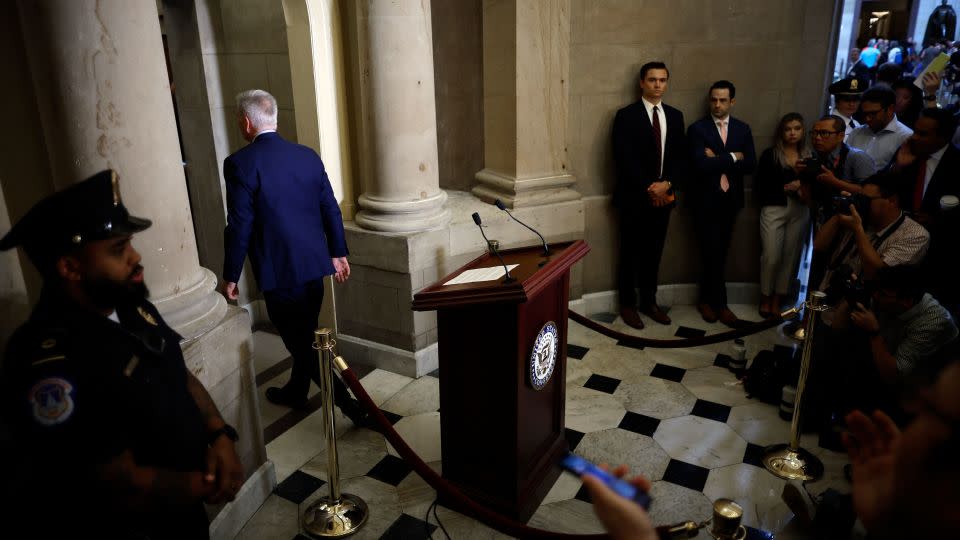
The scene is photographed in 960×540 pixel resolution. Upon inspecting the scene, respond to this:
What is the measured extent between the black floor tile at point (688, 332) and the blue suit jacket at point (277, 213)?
3248 millimetres

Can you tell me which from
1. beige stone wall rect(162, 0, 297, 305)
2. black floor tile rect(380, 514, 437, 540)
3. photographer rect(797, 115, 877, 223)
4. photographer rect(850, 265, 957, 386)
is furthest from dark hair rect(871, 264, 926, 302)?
beige stone wall rect(162, 0, 297, 305)

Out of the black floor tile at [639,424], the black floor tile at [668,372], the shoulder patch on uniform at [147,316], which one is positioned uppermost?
the shoulder patch on uniform at [147,316]

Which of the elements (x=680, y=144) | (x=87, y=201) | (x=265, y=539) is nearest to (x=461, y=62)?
(x=680, y=144)

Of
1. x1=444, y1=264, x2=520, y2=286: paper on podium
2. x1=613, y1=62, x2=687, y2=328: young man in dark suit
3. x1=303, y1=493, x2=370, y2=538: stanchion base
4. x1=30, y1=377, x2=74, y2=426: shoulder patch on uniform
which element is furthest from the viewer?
x1=613, y1=62, x2=687, y2=328: young man in dark suit

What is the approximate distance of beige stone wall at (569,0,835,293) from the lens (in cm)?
598

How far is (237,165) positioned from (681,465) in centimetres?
308

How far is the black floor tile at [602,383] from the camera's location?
5.10 meters

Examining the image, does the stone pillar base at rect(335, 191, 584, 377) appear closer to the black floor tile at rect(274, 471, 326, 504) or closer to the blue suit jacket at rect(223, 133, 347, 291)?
the blue suit jacket at rect(223, 133, 347, 291)

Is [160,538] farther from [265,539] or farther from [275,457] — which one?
[275,457]

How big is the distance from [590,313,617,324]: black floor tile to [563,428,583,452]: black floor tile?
78.7 inches

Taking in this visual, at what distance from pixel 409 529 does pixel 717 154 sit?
4050 millimetres

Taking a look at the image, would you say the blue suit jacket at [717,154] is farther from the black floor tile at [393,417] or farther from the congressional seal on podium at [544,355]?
the black floor tile at [393,417]

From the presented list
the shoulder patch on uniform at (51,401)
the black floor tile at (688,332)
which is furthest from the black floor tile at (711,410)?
the shoulder patch on uniform at (51,401)

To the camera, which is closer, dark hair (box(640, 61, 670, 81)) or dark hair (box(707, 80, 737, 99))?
dark hair (box(640, 61, 670, 81))
